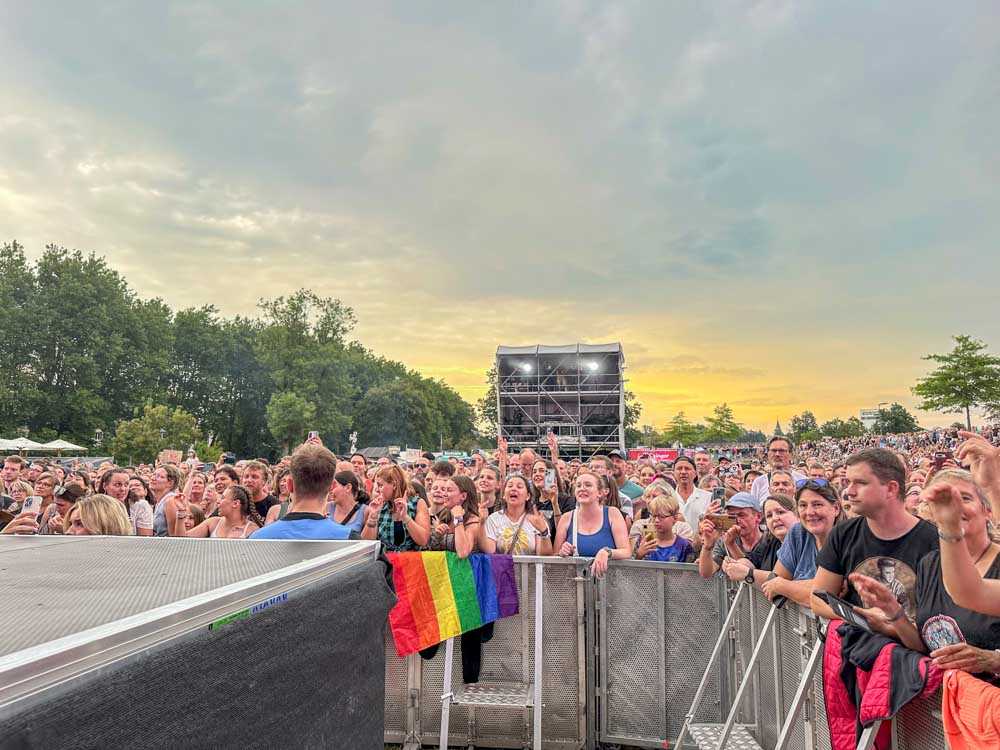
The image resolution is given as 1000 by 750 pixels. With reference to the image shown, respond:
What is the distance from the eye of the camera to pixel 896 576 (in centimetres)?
325

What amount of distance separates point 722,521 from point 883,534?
5.09 ft

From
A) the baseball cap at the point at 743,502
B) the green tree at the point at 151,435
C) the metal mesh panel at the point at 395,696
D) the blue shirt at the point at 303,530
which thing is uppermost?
the green tree at the point at 151,435

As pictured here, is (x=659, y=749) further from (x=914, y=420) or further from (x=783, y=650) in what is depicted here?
(x=914, y=420)

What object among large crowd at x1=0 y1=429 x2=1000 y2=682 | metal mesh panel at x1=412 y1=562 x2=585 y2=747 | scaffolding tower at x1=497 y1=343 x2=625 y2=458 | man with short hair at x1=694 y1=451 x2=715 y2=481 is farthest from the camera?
scaffolding tower at x1=497 y1=343 x2=625 y2=458

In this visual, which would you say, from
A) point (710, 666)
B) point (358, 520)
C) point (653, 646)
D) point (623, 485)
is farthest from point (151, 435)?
point (710, 666)

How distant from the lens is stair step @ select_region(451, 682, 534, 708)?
496 cm

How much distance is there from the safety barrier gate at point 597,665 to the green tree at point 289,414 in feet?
151

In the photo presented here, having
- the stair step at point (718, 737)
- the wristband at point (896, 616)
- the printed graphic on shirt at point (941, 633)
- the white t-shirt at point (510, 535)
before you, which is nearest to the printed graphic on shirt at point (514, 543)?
the white t-shirt at point (510, 535)

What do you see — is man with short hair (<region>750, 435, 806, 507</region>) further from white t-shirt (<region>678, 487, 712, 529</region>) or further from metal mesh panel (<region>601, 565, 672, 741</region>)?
metal mesh panel (<region>601, 565, 672, 741</region>)

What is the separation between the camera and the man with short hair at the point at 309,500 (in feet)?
10.4

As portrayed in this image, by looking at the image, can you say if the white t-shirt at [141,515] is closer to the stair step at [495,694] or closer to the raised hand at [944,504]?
the stair step at [495,694]

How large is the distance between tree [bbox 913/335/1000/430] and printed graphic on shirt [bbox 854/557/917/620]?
143 feet

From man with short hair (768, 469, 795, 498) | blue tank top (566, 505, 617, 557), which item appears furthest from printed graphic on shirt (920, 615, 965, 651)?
man with short hair (768, 469, 795, 498)

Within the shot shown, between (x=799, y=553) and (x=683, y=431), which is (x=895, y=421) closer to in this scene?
(x=683, y=431)
